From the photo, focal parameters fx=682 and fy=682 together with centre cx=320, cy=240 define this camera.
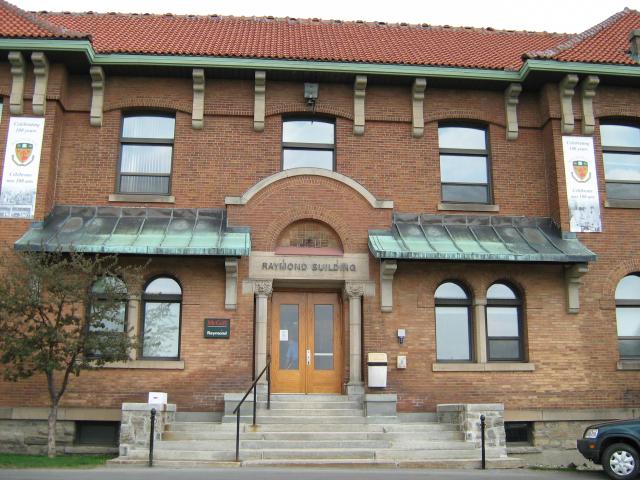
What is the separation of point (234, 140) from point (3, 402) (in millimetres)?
7699

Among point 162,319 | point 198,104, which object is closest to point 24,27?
point 198,104

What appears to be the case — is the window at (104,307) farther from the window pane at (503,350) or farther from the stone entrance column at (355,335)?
the window pane at (503,350)

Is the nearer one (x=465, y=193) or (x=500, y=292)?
(x=500, y=292)

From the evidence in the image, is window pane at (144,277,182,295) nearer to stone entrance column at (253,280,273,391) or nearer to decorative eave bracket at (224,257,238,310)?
decorative eave bracket at (224,257,238,310)

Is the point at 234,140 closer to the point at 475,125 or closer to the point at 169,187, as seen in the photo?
the point at 169,187

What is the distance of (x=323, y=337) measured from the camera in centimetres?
1576

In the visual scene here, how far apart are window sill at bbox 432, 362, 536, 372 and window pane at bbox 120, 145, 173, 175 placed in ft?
25.7

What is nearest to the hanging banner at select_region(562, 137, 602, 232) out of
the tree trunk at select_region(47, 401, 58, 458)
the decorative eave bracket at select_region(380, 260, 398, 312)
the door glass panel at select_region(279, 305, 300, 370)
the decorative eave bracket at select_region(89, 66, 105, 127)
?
the decorative eave bracket at select_region(380, 260, 398, 312)

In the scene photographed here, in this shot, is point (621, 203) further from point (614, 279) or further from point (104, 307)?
point (104, 307)

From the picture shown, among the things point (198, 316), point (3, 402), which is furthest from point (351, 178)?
point (3, 402)

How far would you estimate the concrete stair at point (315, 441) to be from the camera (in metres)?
12.2

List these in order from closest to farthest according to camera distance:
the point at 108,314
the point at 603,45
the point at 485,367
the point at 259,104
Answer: the point at 108,314
the point at 485,367
the point at 259,104
the point at 603,45

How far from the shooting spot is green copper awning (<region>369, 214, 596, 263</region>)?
14.8 m

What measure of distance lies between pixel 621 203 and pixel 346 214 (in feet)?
21.9
